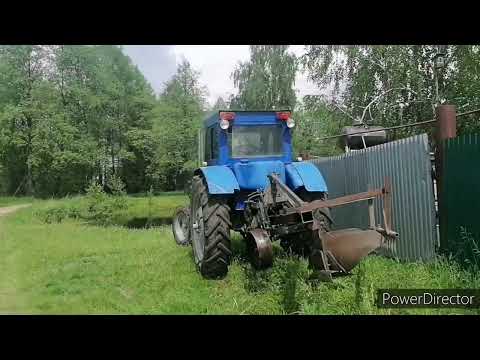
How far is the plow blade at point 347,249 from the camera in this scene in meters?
3.83

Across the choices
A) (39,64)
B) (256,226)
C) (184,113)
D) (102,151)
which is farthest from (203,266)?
(39,64)

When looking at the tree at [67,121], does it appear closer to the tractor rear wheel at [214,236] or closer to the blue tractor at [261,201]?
the blue tractor at [261,201]

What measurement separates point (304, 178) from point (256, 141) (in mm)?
880

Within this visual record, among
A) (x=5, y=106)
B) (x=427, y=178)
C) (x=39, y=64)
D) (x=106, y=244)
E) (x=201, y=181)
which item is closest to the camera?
(x=427, y=178)

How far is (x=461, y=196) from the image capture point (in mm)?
4516

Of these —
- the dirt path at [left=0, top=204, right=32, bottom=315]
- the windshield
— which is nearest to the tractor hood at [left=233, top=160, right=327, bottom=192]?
the windshield

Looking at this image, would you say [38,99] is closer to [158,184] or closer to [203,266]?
[158,184]

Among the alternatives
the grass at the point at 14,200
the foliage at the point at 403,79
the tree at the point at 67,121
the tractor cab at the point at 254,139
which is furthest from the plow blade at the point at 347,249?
the grass at the point at 14,200

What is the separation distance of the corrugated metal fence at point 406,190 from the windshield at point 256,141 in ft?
4.68

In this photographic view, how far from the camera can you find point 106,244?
8.54 m

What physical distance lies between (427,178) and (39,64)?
13.8 meters

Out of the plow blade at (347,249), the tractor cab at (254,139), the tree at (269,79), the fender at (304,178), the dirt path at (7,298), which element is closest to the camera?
the plow blade at (347,249)

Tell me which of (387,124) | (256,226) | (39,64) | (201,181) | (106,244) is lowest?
(106,244)

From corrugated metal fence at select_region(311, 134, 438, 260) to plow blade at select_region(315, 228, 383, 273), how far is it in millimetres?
1360
